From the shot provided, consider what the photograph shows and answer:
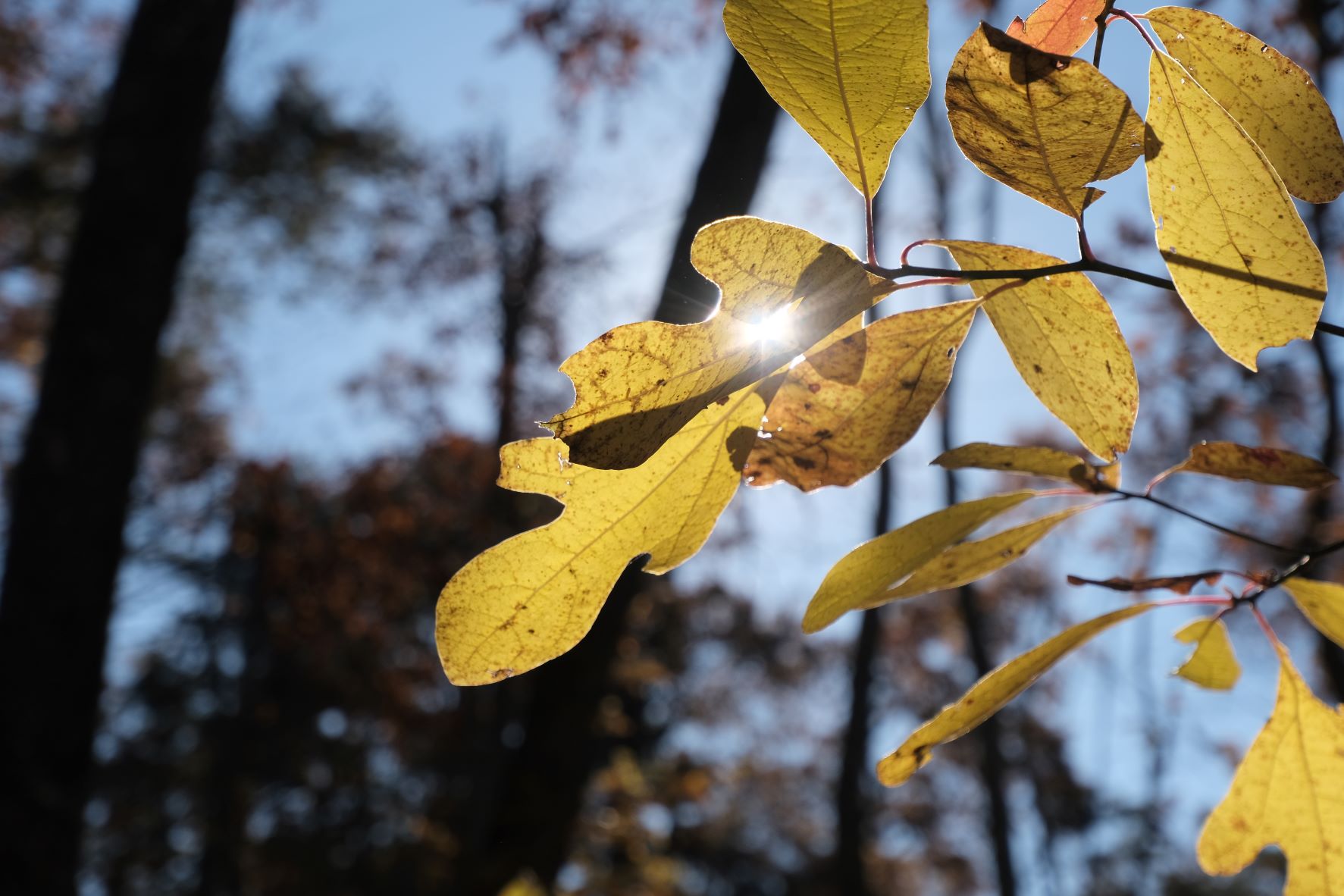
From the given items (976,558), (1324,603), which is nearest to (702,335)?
(976,558)

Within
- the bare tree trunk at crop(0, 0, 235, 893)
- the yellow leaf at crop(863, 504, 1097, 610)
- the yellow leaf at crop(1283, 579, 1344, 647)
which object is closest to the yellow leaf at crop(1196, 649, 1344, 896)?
the yellow leaf at crop(1283, 579, 1344, 647)

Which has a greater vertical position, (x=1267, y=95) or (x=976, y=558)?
(x=1267, y=95)

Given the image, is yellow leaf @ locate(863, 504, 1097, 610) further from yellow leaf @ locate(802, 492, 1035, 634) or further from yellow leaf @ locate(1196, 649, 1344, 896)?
yellow leaf @ locate(1196, 649, 1344, 896)

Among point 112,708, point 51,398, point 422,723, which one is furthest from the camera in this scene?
point 112,708

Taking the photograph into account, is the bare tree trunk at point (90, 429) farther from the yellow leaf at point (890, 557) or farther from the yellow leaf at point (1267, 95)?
the yellow leaf at point (1267, 95)

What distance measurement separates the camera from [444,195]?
22.7ft

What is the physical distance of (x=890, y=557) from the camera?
0.40 m

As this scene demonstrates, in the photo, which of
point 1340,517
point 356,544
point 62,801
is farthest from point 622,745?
point 62,801

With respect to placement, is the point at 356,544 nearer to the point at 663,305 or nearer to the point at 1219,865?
the point at 663,305

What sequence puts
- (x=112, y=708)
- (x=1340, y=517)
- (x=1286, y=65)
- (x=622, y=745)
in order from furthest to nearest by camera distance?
(x=112, y=708) → (x=622, y=745) → (x=1340, y=517) → (x=1286, y=65)

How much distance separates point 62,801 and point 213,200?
7.26 metres

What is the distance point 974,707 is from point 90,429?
2581 millimetres

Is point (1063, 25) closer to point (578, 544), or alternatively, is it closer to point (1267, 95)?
point (1267, 95)

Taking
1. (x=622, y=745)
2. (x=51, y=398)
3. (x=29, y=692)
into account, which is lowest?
(x=622, y=745)
